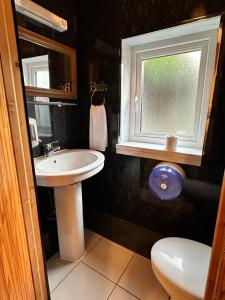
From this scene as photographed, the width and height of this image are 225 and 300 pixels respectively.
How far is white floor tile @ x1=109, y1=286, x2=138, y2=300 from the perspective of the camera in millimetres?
Answer: 1114

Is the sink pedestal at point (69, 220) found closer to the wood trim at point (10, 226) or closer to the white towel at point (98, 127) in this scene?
the white towel at point (98, 127)

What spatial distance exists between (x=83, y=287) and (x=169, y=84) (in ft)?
5.41

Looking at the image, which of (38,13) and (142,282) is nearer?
(38,13)

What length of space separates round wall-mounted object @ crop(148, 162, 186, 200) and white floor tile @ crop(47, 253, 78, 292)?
3.13 feet

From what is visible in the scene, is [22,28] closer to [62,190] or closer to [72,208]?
[62,190]

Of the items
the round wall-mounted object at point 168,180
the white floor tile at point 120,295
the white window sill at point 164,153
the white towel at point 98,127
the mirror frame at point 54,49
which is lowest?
the white floor tile at point 120,295

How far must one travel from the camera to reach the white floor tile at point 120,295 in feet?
3.66

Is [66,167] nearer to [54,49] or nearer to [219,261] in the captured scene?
[54,49]

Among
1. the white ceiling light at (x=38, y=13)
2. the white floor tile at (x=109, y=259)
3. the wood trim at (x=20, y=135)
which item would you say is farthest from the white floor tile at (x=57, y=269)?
the white ceiling light at (x=38, y=13)

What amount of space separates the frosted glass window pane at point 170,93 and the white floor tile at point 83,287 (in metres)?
1.24

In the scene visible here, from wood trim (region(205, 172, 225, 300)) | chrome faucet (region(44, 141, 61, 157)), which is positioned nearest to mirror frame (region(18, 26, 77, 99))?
chrome faucet (region(44, 141, 61, 157))

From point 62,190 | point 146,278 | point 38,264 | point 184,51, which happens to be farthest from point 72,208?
point 184,51

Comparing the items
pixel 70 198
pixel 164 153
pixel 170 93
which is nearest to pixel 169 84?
pixel 170 93

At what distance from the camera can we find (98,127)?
144 centimetres
